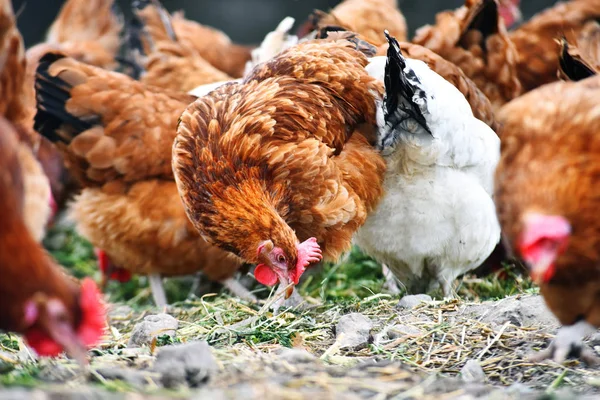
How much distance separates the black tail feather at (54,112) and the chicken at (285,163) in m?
1.19

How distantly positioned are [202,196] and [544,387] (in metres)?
1.61

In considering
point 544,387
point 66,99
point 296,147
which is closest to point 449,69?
point 296,147

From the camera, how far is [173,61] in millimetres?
5695

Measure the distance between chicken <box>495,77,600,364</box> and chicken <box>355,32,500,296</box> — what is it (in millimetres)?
873

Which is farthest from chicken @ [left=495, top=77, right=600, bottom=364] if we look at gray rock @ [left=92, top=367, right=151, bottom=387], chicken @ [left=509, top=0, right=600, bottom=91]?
chicken @ [left=509, top=0, right=600, bottom=91]

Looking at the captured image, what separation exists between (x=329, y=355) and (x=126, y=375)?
2.76ft

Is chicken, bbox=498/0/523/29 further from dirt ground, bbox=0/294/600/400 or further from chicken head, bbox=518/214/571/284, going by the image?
chicken head, bbox=518/214/571/284

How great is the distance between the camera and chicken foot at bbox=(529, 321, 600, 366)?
103 inches

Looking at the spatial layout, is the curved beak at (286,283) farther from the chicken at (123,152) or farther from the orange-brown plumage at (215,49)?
the orange-brown plumage at (215,49)

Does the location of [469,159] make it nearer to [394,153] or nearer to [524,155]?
[394,153]

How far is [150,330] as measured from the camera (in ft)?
10.4

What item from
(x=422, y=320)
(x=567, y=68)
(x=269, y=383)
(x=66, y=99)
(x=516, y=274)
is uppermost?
(x=567, y=68)

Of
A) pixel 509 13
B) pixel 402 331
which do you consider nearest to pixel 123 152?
pixel 402 331

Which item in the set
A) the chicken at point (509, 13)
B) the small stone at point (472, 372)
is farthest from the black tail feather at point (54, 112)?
→ the chicken at point (509, 13)
